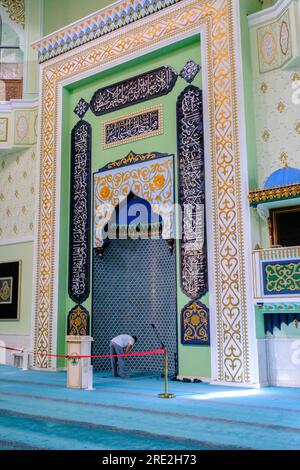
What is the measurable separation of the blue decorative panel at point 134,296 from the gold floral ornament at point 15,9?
14.6 ft

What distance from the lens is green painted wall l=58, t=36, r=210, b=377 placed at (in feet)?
16.7

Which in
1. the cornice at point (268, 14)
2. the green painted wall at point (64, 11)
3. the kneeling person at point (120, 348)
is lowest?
the kneeling person at point (120, 348)

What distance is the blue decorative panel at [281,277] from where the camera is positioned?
432 centimetres

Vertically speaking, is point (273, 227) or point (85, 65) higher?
point (85, 65)

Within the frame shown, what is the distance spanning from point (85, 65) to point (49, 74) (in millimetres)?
762

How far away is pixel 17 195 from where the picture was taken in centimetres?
743

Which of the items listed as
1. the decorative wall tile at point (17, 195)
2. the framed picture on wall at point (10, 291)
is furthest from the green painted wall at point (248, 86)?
the framed picture on wall at point (10, 291)

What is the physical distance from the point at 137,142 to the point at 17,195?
97.3 inches

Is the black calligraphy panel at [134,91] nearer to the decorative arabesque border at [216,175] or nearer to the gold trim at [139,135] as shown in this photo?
the gold trim at [139,135]

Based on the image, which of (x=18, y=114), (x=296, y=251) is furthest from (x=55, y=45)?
(x=296, y=251)
